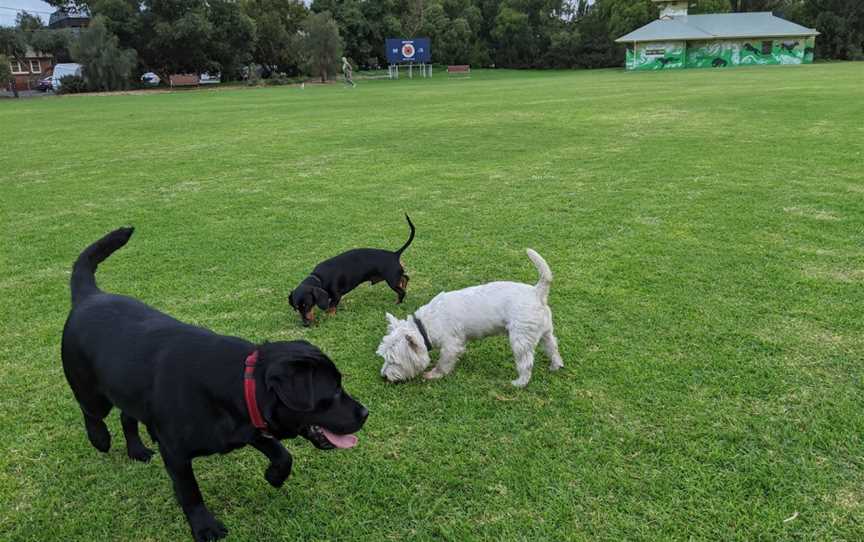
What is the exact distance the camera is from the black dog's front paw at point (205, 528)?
2436 mm

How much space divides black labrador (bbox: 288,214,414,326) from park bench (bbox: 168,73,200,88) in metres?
56.6

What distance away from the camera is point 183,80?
55.9 meters

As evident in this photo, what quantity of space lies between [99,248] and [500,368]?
2.41 metres

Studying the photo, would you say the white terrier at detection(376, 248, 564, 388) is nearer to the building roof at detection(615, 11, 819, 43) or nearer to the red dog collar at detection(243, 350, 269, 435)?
the red dog collar at detection(243, 350, 269, 435)

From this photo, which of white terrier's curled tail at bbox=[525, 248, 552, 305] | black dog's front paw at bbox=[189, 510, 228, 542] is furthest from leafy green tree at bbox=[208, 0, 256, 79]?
black dog's front paw at bbox=[189, 510, 228, 542]

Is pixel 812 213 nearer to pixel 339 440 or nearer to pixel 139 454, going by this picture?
pixel 339 440

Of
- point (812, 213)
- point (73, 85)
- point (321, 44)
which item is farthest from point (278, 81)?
point (812, 213)

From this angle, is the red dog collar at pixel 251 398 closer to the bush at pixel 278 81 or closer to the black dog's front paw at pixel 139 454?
the black dog's front paw at pixel 139 454

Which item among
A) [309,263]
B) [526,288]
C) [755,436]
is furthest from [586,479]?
[309,263]

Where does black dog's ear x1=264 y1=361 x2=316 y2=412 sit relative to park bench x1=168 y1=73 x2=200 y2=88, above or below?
below

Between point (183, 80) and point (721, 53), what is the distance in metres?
49.8

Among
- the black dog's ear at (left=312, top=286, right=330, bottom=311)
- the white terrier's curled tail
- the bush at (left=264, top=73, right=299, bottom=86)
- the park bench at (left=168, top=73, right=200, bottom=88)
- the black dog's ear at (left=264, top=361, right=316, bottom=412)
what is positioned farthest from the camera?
the park bench at (left=168, top=73, right=200, bottom=88)

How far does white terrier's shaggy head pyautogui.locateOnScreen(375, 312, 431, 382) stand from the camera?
11.4 feet

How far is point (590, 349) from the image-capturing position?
3.86 meters
